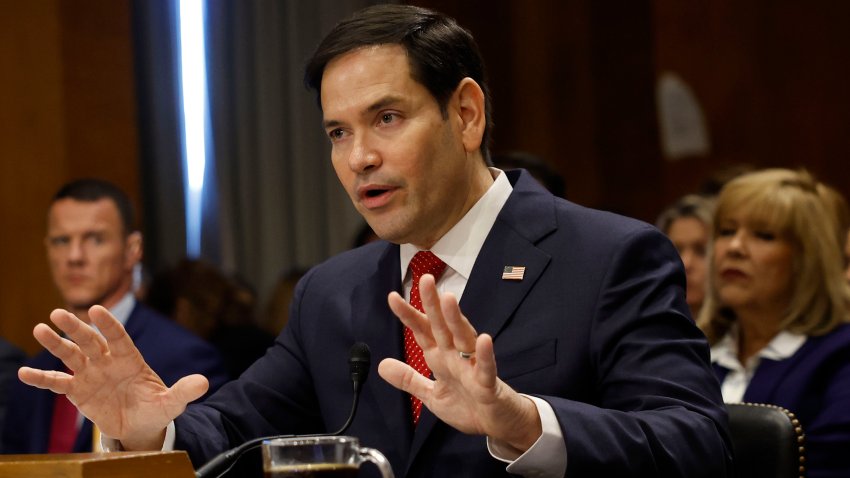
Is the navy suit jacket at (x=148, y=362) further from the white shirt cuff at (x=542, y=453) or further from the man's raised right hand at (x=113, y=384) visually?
the white shirt cuff at (x=542, y=453)

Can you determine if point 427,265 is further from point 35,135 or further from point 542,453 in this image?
point 35,135

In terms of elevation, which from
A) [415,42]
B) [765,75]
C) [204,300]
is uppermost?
[415,42]

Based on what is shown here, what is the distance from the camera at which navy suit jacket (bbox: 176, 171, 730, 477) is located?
2090 millimetres

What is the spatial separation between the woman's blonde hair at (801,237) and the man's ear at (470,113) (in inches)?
67.4

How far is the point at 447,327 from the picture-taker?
1.85 m

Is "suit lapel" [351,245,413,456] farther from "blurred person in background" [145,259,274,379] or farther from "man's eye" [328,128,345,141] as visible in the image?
"blurred person in background" [145,259,274,379]

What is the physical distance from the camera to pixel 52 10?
638 cm

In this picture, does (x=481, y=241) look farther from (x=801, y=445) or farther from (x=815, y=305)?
(x=815, y=305)

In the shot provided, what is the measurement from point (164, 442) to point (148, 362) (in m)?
2.20

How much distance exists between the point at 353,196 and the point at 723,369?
6.36ft

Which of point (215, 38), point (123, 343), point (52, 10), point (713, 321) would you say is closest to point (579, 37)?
point (215, 38)

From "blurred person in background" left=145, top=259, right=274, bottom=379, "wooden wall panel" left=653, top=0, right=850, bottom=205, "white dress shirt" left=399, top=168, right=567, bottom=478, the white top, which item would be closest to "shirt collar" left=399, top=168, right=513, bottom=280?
"white dress shirt" left=399, top=168, right=567, bottom=478

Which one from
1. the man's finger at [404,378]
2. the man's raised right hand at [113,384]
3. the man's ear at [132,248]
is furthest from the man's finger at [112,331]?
the man's ear at [132,248]

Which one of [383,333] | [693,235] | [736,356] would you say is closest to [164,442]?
[383,333]
